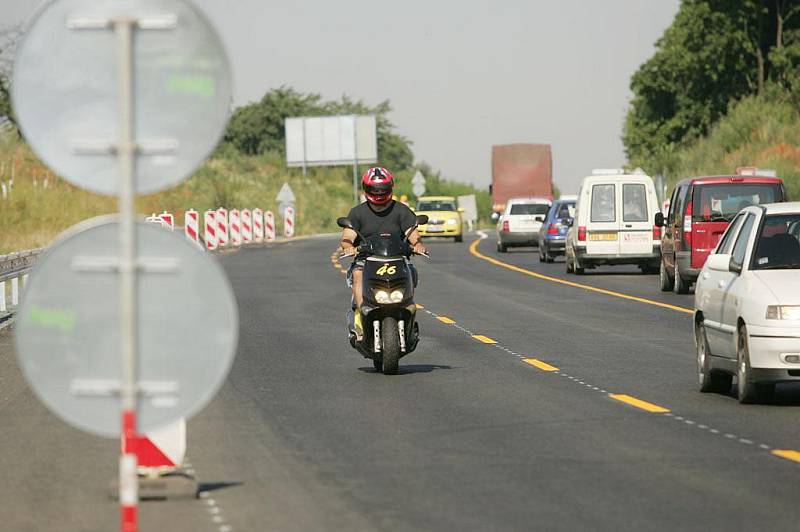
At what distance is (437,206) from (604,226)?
29.3m

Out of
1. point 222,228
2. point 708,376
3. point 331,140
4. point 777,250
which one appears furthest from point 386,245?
point 331,140

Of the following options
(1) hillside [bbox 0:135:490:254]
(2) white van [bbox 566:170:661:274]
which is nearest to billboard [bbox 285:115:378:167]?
(1) hillside [bbox 0:135:490:254]

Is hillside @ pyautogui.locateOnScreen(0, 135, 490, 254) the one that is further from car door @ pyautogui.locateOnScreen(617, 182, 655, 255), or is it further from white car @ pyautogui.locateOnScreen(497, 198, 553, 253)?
car door @ pyautogui.locateOnScreen(617, 182, 655, 255)

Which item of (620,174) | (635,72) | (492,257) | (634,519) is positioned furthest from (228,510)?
(635,72)

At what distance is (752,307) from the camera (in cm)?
1353

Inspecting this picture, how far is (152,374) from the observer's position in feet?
23.5

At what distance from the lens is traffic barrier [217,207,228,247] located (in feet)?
196

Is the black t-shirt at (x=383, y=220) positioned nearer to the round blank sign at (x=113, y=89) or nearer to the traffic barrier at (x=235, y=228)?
the round blank sign at (x=113, y=89)

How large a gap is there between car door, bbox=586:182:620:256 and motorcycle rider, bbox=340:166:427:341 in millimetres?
21268

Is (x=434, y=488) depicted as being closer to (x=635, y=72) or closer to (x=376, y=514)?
(x=376, y=514)

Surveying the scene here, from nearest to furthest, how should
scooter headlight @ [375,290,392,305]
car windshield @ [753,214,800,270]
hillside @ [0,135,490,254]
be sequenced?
car windshield @ [753,214,800,270] < scooter headlight @ [375,290,392,305] < hillside @ [0,135,490,254]

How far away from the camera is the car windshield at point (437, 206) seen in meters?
66.7

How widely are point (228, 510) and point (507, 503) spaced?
4.44 ft

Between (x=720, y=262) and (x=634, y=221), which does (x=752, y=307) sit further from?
(x=634, y=221)
